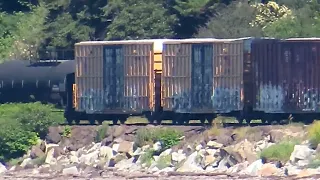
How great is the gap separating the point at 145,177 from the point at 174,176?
2.77ft

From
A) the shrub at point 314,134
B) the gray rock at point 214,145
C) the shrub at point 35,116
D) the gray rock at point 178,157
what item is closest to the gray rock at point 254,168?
the shrub at point 314,134

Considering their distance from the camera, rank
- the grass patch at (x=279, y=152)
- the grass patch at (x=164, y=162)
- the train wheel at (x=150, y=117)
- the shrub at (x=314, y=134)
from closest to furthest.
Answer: the grass patch at (x=279, y=152), the shrub at (x=314, y=134), the grass patch at (x=164, y=162), the train wheel at (x=150, y=117)

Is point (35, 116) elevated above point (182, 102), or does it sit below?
below

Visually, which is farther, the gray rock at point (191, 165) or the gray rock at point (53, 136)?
the gray rock at point (53, 136)

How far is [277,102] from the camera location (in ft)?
113

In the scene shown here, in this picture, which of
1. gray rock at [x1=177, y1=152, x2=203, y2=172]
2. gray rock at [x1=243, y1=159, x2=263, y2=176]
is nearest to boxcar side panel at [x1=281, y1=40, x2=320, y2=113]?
gray rock at [x1=177, y1=152, x2=203, y2=172]

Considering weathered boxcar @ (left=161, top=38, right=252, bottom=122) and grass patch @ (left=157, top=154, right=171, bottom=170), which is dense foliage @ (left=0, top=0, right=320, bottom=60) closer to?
weathered boxcar @ (left=161, top=38, right=252, bottom=122)

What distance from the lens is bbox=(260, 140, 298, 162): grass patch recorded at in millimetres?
28703

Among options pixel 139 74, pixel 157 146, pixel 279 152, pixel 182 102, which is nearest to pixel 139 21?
pixel 139 74

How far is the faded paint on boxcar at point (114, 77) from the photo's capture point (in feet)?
119

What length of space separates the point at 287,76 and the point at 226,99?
7.16ft

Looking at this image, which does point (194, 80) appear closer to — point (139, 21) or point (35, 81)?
point (35, 81)

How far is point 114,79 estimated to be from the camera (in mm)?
36875

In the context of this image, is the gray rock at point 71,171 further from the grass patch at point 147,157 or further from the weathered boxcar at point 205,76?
the weathered boxcar at point 205,76
